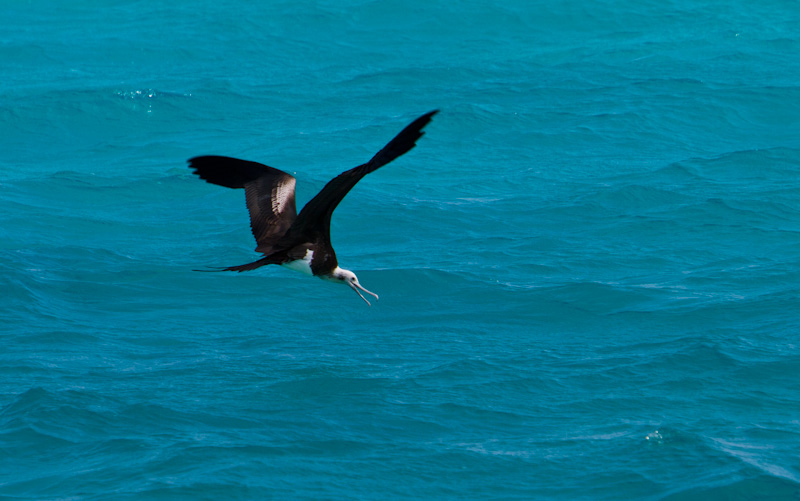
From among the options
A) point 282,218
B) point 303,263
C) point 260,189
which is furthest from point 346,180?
point 260,189

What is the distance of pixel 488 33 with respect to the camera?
30.2 meters

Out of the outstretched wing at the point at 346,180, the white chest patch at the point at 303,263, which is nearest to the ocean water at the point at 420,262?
the white chest patch at the point at 303,263

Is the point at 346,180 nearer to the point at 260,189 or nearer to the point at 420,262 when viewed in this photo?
the point at 260,189

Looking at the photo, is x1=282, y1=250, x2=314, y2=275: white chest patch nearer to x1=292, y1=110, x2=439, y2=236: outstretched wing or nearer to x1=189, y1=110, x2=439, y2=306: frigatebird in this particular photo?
x1=189, y1=110, x2=439, y2=306: frigatebird

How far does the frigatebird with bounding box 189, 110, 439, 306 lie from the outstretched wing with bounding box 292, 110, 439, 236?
1 centimetres

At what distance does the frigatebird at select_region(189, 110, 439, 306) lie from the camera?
1043cm

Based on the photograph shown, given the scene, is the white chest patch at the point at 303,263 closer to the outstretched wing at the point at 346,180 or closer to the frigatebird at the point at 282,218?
the frigatebird at the point at 282,218

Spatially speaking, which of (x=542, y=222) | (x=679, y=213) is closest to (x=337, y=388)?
(x=542, y=222)

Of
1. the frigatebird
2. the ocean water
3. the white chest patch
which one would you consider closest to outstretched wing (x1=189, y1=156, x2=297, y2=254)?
the frigatebird

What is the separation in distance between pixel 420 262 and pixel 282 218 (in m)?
6.83

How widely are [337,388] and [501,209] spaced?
6.86 meters

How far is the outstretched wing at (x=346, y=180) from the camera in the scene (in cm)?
900

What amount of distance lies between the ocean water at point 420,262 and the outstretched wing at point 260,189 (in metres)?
2.65

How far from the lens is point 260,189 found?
1123 centimetres
